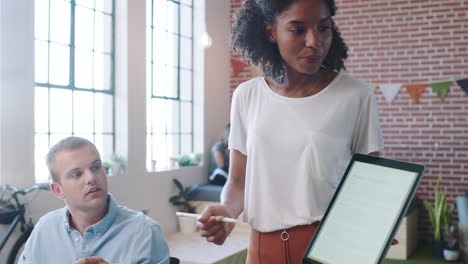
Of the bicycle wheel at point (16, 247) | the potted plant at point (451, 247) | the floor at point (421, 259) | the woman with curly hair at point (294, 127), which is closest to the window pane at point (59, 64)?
the bicycle wheel at point (16, 247)

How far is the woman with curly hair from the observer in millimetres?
1203

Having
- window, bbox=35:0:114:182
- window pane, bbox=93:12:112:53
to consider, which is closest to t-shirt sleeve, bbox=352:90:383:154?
window, bbox=35:0:114:182

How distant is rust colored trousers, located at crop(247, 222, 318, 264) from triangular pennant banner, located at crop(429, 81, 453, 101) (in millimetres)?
5198

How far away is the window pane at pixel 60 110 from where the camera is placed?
4.81 meters

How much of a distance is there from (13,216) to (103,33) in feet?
7.39

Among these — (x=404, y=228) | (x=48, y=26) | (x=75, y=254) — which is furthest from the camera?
(x=404, y=228)

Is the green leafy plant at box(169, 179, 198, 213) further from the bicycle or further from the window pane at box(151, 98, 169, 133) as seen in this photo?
the bicycle

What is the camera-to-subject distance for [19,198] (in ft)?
13.7

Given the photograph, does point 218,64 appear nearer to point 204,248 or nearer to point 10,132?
point 204,248

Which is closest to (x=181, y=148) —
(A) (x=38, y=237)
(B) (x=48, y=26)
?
(B) (x=48, y=26)

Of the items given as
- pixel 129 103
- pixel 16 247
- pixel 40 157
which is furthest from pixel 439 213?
pixel 16 247

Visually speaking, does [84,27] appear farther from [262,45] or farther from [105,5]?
[262,45]

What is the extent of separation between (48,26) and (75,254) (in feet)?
11.4

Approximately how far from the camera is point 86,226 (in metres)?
1.78
